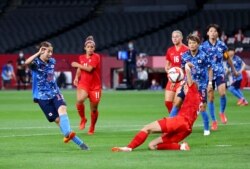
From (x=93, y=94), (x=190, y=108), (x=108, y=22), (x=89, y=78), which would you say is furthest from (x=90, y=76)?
(x=108, y=22)

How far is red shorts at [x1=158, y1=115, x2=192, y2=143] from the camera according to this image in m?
16.1

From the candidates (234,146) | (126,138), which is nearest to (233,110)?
(126,138)

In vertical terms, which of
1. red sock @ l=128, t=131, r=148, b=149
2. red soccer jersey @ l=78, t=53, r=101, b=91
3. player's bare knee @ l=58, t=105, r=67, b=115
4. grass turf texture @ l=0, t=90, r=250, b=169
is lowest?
grass turf texture @ l=0, t=90, r=250, b=169

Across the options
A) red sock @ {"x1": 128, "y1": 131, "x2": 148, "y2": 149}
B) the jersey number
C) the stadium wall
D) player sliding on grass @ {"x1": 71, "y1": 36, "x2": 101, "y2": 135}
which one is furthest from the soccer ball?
the stadium wall

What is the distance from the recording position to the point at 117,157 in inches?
594

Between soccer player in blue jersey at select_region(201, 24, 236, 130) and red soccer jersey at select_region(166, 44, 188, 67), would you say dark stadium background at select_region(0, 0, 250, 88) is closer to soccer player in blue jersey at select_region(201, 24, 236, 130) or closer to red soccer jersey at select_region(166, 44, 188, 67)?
soccer player in blue jersey at select_region(201, 24, 236, 130)

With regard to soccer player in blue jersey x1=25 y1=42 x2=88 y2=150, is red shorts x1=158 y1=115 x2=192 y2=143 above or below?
below

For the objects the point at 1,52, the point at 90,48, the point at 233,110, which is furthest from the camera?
the point at 1,52

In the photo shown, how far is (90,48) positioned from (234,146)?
6129mm

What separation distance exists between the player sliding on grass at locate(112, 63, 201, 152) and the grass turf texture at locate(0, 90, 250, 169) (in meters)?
0.21

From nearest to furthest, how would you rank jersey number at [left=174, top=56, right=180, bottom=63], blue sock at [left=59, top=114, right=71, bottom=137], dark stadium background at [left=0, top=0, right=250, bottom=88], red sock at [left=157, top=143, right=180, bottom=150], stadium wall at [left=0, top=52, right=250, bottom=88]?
red sock at [left=157, top=143, right=180, bottom=150], blue sock at [left=59, top=114, right=71, bottom=137], jersey number at [left=174, top=56, right=180, bottom=63], stadium wall at [left=0, top=52, right=250, bottom=88], dark stadium background at [left=0, top=0, right=250, bottom=88]

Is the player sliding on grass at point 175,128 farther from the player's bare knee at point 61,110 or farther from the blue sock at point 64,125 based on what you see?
the player's bare knee at point 61,110

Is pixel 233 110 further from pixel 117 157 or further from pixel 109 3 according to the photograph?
pixel 109 3

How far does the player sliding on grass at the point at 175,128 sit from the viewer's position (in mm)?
16109
